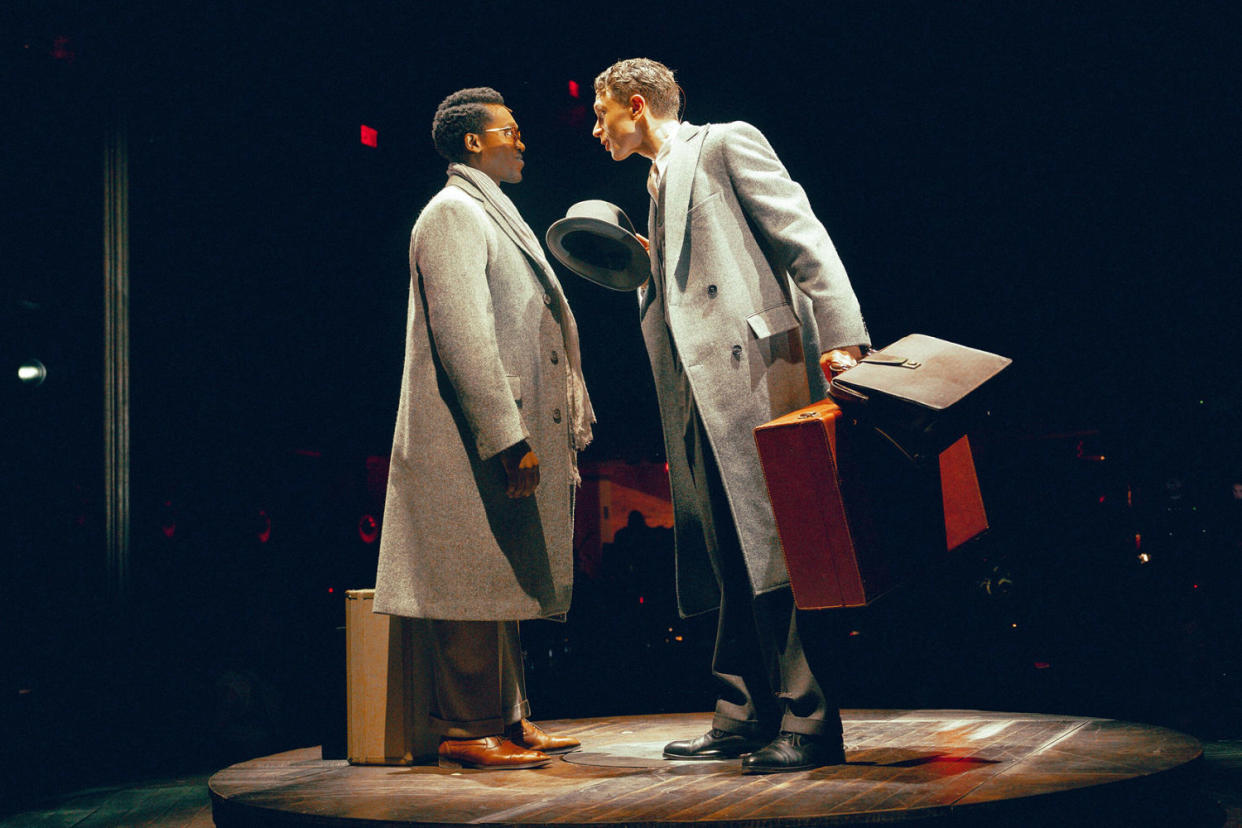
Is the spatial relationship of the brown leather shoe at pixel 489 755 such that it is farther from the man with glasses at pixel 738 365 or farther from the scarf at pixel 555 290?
the scarf at pixel 555 290

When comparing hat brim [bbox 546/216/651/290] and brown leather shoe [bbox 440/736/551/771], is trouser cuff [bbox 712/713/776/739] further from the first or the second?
hat brim [bbox 546/216/651/290]

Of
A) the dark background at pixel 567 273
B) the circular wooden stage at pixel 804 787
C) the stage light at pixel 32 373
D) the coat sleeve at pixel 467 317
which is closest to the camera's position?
the circular wooden stage at pixel 804 787

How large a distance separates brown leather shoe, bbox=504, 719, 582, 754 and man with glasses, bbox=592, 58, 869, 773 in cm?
31

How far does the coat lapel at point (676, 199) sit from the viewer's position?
229cm

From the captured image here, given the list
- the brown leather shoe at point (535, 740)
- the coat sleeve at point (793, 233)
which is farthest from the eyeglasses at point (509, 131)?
the brown leather shoe at point (535, 740)

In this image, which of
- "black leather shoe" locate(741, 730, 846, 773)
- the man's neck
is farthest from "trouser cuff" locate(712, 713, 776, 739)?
the man's neck

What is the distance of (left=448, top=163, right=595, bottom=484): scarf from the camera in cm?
258

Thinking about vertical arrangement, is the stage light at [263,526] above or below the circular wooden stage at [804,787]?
above

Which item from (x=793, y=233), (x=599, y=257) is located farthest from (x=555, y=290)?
(x=793, y=233)

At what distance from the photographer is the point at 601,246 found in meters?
2.61

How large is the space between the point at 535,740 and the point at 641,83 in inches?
63.7

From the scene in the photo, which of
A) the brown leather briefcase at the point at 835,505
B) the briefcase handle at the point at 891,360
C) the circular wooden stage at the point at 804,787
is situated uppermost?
the briefcase handle at the point at 891,360

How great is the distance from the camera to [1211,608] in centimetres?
407

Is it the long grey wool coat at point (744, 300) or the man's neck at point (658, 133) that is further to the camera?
the man's neck at point (658, 133)
